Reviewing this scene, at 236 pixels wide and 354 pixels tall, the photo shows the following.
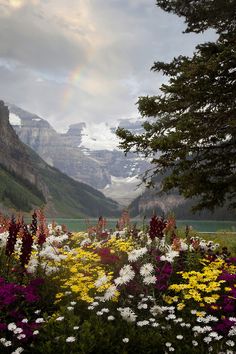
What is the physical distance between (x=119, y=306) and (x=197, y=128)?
576 cm

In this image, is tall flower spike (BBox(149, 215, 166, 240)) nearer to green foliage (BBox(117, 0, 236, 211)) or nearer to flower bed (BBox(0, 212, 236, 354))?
flower bed (BBox(0, 212, 236, 354))

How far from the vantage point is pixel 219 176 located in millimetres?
13531

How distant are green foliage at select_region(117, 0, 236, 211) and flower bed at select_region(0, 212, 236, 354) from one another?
2.51 meters

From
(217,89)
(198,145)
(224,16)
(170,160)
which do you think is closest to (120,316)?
(170,160)

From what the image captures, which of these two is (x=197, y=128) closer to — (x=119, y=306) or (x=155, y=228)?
(x=155, y=228)

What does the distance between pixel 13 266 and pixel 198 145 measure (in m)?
6.10

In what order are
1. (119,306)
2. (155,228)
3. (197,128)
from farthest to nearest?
(197,128) → (155,228) → (119,306)

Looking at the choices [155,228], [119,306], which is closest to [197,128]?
[155,228]

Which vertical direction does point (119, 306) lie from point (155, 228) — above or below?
below

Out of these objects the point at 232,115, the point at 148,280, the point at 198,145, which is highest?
the point at 232,115

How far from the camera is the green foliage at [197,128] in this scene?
11.7 m

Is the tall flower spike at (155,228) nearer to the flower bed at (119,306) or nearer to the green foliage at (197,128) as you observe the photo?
the flower bed at (119,306)

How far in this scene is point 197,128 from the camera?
1210 cm

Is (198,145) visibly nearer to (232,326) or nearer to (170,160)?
(170,160)
